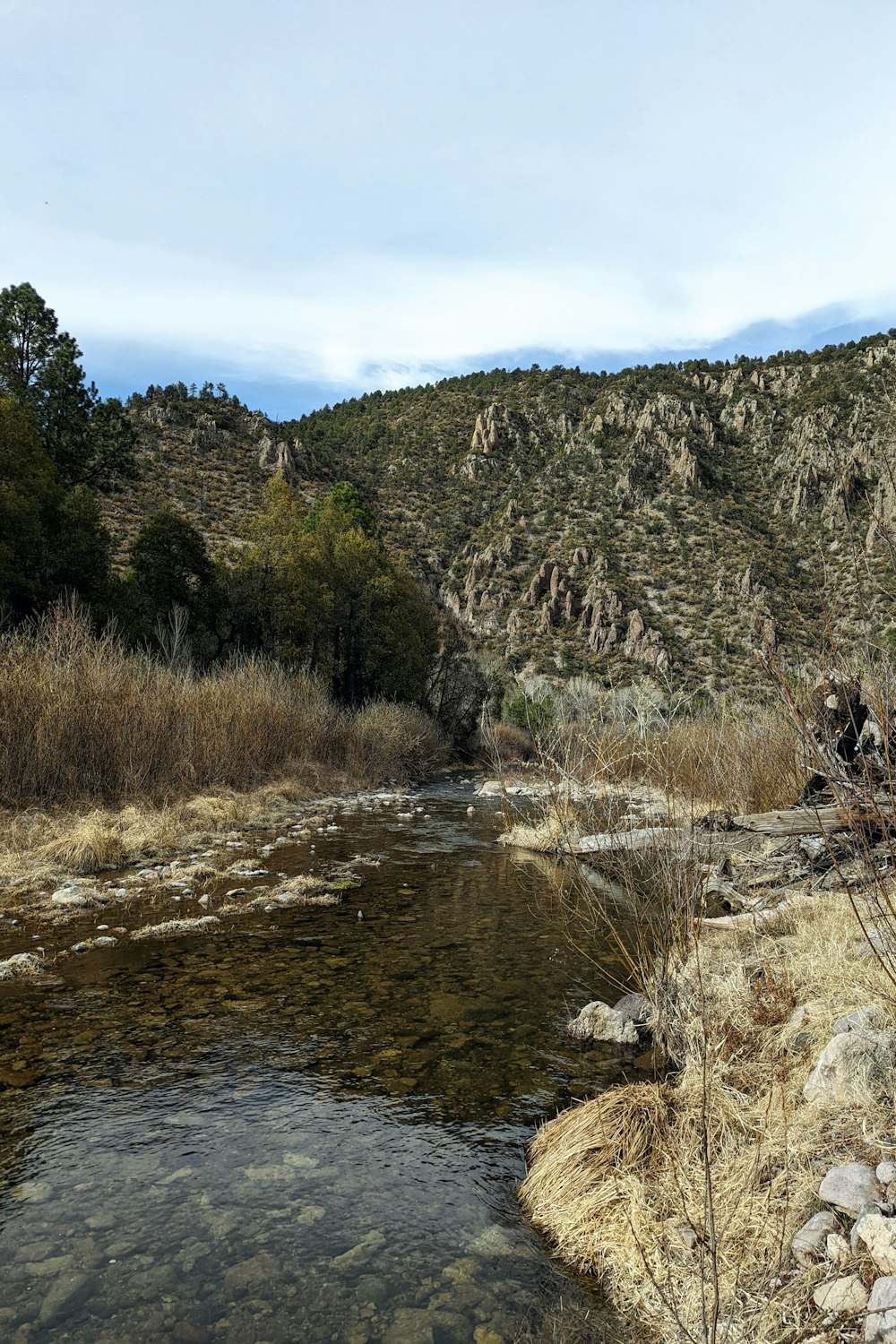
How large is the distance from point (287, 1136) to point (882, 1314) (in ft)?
9.55

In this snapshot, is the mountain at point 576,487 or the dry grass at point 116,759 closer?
the dry grass at point 116,759

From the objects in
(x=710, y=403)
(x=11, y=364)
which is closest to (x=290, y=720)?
(x=11, y=364)

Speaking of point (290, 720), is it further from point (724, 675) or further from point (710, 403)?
point (710, 403)

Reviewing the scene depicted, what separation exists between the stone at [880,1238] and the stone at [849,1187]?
14 cm

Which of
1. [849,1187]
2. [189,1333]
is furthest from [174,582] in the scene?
[849,1187]

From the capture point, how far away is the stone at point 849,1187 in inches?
118

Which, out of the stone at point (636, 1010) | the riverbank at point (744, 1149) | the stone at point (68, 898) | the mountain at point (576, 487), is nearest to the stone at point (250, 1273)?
the riverbank at point (744, 1149)

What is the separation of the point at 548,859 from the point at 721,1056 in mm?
8112

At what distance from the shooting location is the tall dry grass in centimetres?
1230

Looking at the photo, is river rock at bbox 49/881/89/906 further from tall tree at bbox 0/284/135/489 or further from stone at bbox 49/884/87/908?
tall tree at bbox 0/284/135/489

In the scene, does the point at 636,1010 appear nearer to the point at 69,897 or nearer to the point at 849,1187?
the point at 849,1187

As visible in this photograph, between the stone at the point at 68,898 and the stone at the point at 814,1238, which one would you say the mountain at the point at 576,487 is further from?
the stone at the point at 814,1238

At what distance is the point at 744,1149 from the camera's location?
12.1 feet

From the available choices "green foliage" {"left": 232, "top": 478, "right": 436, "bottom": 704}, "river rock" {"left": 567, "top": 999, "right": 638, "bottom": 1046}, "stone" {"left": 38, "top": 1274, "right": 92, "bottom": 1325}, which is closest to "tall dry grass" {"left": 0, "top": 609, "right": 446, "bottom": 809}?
"green foliage" {"left": 232, "top": 478, "right": 436, "bottom": 704}
